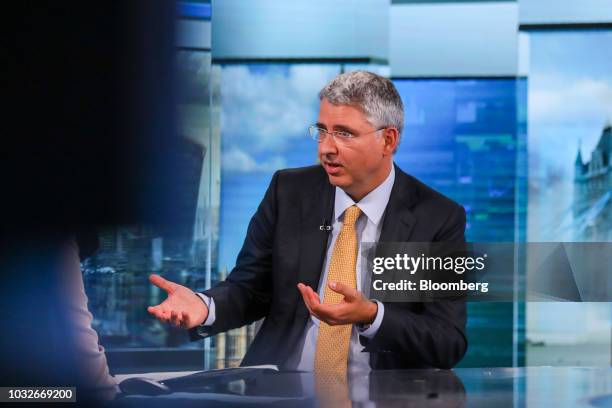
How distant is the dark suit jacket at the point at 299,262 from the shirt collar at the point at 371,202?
0.02 metres

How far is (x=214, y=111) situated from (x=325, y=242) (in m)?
1.28

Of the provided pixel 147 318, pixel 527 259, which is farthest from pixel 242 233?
pixel 527 259

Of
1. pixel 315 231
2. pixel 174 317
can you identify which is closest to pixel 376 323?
pixel 315 231

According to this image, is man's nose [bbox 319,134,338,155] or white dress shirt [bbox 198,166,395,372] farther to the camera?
man's nose [bbox 319,134,338,155]

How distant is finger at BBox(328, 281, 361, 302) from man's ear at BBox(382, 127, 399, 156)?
0.55 m

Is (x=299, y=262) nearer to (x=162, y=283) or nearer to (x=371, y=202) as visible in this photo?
(x=371, y=202)

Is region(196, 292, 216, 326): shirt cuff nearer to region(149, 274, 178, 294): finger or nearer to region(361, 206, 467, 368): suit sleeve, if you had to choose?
region(149, 274, 178, 294): finger

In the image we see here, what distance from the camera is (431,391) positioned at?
1458mm

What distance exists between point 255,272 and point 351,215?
0.30 m

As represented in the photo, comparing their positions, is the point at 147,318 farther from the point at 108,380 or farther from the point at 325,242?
the point at 108,380

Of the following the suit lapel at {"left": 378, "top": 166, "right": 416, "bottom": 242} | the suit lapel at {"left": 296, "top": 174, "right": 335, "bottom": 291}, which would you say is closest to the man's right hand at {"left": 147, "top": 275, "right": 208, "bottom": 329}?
the suit lapel at {"left": 296, "top": 174, "right": 335, "bottom": 291}

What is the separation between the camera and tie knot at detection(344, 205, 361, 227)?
2166 mm

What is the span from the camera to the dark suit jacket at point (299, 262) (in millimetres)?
2020

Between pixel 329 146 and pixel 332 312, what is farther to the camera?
pixel 329 146
